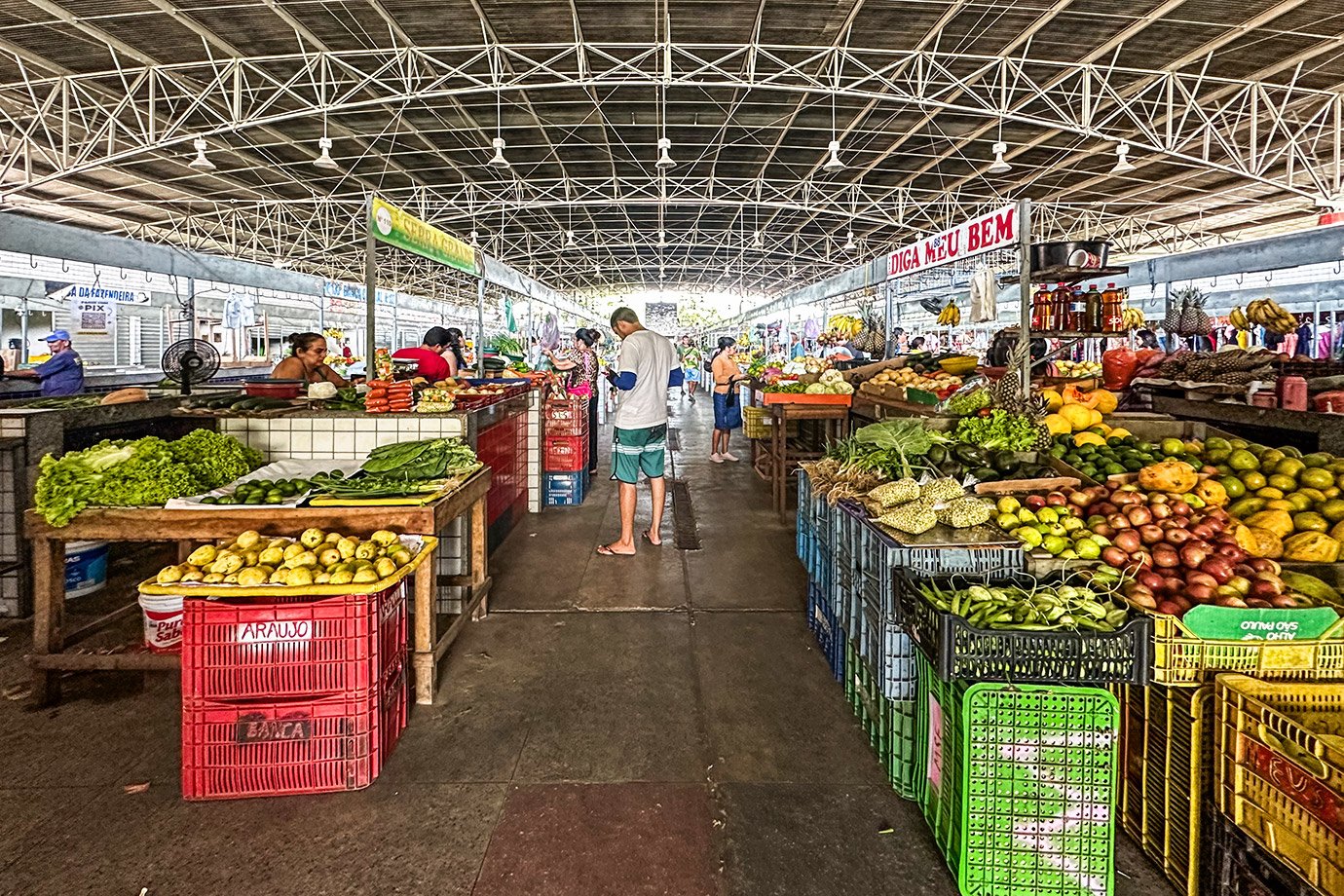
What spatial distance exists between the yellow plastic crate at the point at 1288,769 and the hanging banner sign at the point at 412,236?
6.12 metres

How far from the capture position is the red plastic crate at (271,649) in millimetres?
2393

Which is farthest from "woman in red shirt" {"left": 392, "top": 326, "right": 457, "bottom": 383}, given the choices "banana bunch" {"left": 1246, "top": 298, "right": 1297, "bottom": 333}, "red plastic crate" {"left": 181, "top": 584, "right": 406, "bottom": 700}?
"banana bunch" {"left": 1246, "top": 298, "right": 1297, "bottom": 333}

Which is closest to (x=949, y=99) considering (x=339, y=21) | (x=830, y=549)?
(x=339, y=21)

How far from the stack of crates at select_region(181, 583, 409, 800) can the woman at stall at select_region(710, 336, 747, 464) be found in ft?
26.8

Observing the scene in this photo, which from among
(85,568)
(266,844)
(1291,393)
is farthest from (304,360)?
(1291,393)

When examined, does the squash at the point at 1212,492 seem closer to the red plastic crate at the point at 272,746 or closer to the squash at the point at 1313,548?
the squash at the point at 1313,548

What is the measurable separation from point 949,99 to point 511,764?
1206 cm

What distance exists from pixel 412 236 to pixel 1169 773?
6.71 m

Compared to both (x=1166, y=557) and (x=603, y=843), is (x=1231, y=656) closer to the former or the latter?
(x=1166, y=557)

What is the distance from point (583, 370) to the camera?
27.9 ft

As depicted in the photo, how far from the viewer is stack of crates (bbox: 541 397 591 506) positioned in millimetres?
7297

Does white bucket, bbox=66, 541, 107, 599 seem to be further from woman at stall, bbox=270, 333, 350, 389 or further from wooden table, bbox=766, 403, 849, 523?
wooden table, bbox=766, 403, 849, 523

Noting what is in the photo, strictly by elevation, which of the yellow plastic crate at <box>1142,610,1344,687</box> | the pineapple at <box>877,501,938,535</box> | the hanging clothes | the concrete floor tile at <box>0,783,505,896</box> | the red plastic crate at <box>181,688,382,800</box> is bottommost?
the concrete floor tile at <box>0,783,505,896</box>

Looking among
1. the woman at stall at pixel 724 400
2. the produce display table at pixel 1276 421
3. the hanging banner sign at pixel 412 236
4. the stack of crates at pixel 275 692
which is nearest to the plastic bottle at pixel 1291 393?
the produce display table at pixel 1276 421
